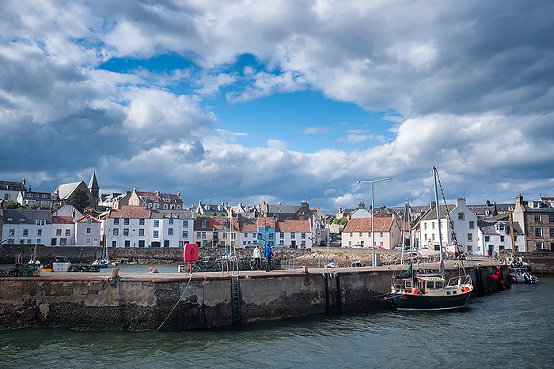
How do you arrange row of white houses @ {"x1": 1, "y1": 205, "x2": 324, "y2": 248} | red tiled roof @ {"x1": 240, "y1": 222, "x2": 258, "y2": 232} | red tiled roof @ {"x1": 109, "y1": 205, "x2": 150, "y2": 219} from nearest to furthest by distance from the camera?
row of white houses @ {"x1": 1, "y1": 205, "x2": 324, "y2": 248}
red tiled roof @ {"x1": 109, "y1": 205, "x2": 150, "y2": 219}
red tiled roof @ {"x1": 240, "y1": 222, "x2": 258, "y2": 232}

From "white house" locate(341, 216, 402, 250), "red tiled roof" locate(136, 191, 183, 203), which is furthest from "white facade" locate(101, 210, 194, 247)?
"red tiled roof" locate(136, 191, 183, 203)

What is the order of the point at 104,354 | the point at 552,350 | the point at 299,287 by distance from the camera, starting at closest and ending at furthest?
the point at 104,354, the point at 552,350, the point at 299,287

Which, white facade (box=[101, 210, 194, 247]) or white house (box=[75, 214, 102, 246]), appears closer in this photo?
white house (box=[75, 214, 102, 246])

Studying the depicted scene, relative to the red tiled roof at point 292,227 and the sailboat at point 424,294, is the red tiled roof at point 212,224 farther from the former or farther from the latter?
the sailboat at point 424,294

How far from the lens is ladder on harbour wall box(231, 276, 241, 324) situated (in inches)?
1021

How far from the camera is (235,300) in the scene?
26188 mm

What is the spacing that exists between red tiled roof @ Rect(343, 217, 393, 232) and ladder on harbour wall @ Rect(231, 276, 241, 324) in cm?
6810

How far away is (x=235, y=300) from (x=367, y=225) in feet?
234

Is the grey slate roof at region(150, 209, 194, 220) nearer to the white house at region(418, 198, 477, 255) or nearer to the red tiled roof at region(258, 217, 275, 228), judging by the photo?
the red tiled roof at region(258, 217, 275, 228)

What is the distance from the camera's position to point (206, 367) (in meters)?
18.7

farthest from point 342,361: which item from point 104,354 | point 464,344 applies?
point 104,354

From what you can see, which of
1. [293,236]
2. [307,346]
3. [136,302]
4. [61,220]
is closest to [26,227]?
[61,220]

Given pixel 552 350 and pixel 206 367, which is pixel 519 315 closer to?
pixel 552 350

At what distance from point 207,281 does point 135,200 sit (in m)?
136
